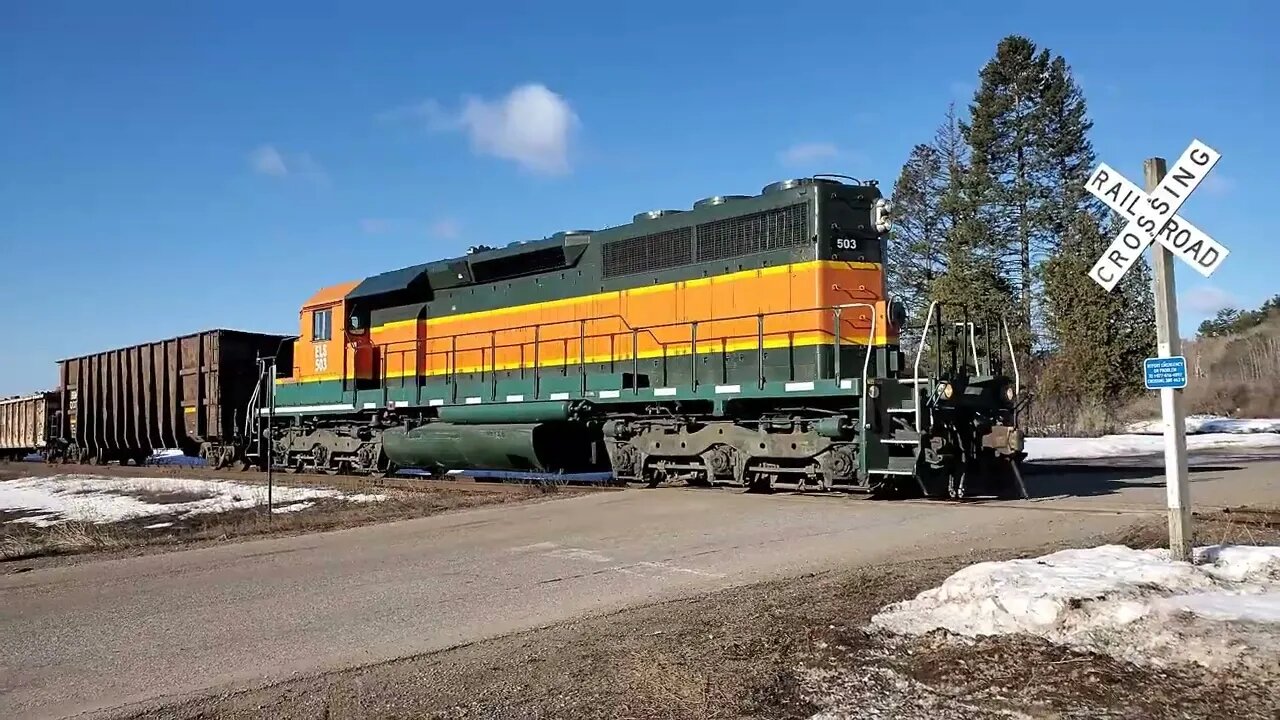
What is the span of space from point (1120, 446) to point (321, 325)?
20524 mm

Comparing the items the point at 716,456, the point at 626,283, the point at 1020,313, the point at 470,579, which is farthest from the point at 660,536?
the point at 1020,313

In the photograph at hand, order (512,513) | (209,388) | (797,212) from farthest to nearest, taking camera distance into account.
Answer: (209,388) < (797,212) < (512,513)

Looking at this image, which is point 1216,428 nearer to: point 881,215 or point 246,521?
point 881,215

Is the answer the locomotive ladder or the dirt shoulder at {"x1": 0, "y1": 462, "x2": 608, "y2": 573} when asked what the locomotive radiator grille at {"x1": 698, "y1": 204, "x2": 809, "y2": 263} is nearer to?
the locomotive ladder

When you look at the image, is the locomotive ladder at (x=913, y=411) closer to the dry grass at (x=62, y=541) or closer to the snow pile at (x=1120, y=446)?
the dry grass at (x=62, y=541)

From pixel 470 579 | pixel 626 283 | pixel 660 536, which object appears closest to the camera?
pixel 470 579

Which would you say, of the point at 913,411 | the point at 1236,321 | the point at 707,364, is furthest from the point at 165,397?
the point at 1236,321

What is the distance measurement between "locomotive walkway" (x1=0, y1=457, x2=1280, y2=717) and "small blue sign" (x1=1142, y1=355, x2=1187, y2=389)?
2.20m

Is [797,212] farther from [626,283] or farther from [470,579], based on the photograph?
[470,579]

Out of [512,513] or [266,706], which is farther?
[512,513]

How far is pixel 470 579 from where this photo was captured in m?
6.85

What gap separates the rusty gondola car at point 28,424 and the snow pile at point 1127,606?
31901 mm

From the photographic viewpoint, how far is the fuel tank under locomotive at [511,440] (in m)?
13.9

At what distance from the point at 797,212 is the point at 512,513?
5343 mm
